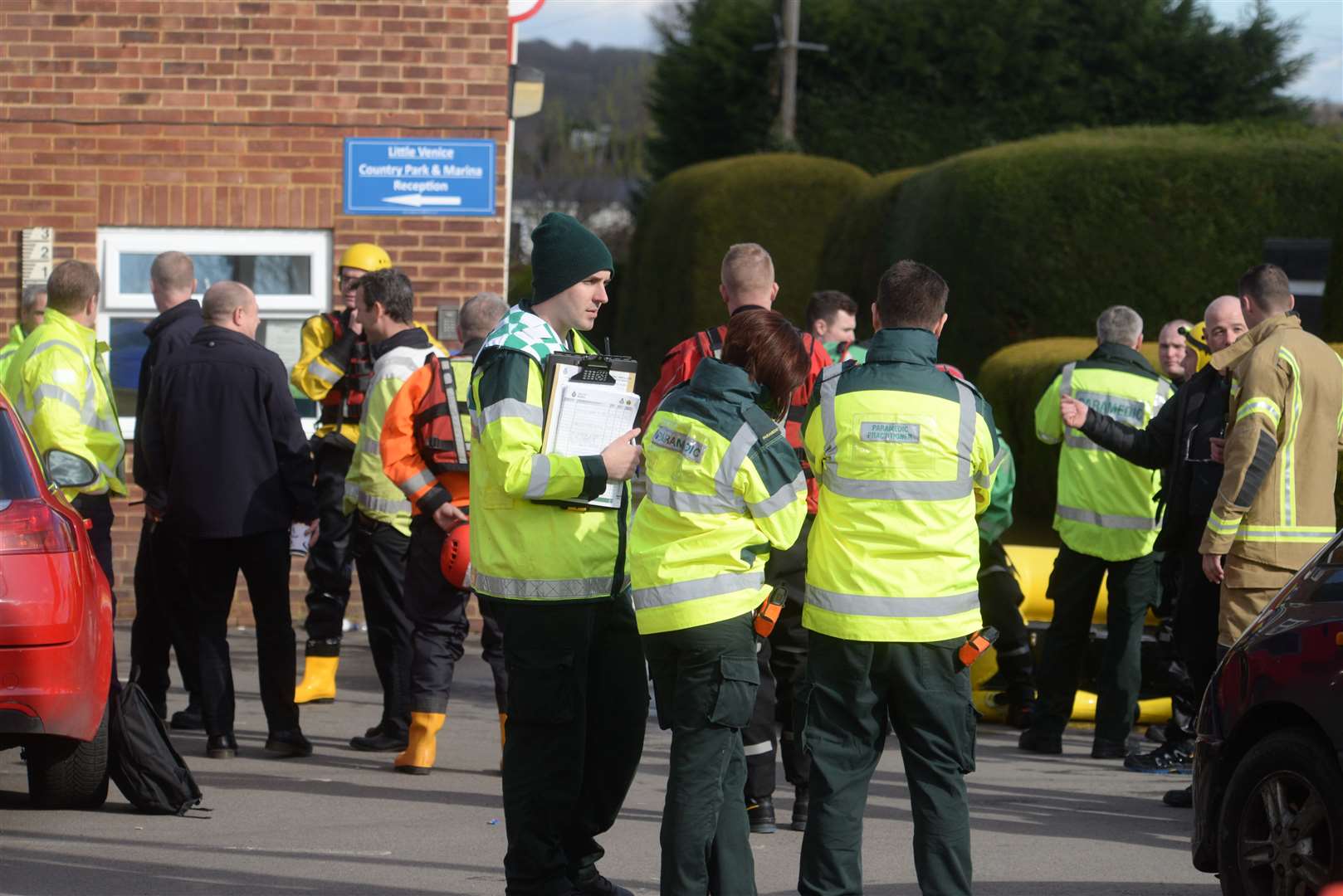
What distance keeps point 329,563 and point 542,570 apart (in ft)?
15.4

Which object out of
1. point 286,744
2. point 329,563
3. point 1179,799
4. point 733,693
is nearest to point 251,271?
point 329,563

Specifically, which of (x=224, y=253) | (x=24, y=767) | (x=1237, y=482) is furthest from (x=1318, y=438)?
(x=224, y=253)

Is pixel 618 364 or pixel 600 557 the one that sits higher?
pixel 618 364

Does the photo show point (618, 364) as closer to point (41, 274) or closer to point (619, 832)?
point (619, 832)

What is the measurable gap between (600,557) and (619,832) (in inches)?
76.6

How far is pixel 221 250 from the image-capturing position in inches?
472

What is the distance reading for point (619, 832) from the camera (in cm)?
691

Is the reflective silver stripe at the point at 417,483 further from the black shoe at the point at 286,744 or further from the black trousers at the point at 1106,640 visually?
the black trousers at the point at 1106,640

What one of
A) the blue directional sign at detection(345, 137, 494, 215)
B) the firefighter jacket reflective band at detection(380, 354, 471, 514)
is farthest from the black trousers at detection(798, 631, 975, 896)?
the blue directional sign at detection(345, 137, 494, 215)

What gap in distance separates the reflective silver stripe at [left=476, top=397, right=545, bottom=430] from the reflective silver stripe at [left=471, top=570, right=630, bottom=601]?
1.41 ft

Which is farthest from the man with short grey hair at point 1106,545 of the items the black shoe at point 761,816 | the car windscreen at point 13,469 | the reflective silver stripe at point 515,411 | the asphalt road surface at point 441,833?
the car windscreen at point 13,469

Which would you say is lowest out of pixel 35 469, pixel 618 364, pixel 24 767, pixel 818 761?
pixel 24 767

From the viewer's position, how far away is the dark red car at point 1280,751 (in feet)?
16.6

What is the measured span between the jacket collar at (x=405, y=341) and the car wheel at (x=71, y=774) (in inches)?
84.6
